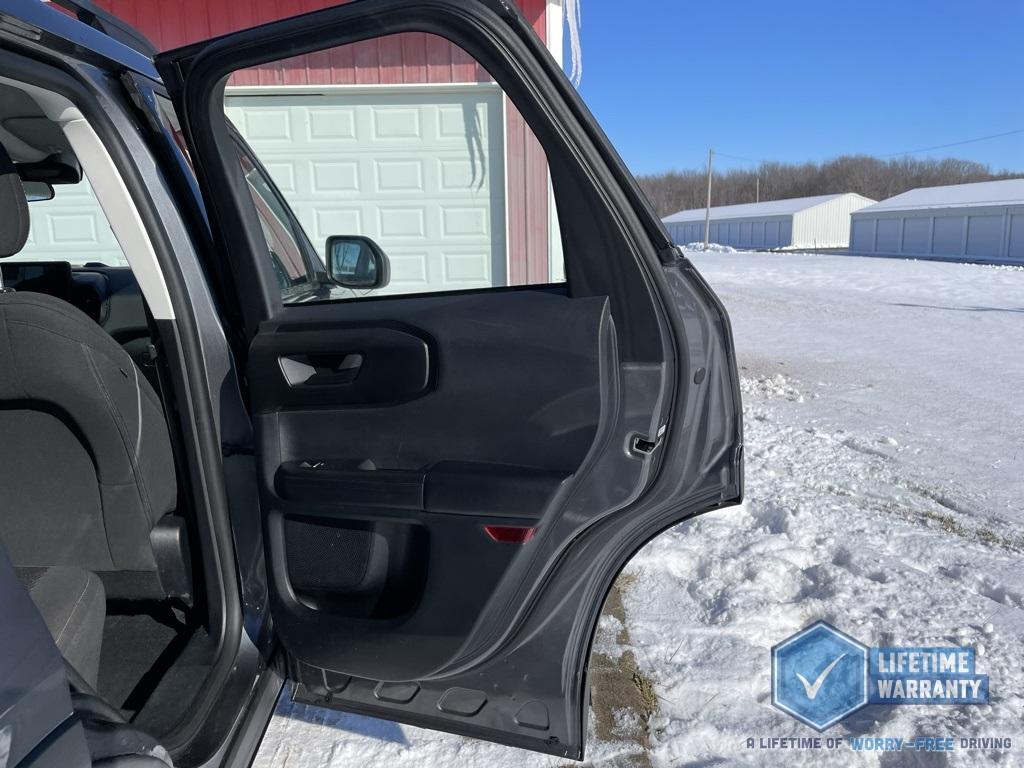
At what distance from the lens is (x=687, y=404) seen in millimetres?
1603

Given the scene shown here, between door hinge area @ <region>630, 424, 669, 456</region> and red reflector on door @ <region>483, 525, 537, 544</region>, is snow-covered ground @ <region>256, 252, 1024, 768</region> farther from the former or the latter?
door hinge area @ <region>630, 424, 669, 456</region>

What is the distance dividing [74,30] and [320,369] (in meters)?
0.91

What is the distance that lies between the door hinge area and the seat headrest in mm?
1467

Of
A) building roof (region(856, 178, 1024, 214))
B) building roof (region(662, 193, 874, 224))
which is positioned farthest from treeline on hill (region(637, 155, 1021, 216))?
building roof (region(856, 178, 1024, 214))

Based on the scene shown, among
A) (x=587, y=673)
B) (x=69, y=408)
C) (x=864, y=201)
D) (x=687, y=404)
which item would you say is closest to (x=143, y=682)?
(x=69, y=408)

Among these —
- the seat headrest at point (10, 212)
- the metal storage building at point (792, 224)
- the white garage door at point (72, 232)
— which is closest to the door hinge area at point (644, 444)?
the seat headrest at point (10, 212)

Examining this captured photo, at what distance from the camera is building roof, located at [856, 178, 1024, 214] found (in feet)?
100

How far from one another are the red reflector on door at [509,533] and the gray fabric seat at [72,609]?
2.95 feet

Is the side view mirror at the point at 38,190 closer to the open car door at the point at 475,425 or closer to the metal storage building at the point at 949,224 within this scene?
the open car door at the point at 475,425

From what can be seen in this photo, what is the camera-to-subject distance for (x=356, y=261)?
8.11ft

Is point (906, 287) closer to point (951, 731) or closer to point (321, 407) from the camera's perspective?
point (951, 731)

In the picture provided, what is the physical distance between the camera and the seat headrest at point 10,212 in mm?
1600

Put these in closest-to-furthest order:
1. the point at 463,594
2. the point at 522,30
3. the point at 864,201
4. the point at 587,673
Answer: the point at 522,30, the point at 463,594, the point at 587,673, the point at 864,201

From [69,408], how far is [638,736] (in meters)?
1.95
